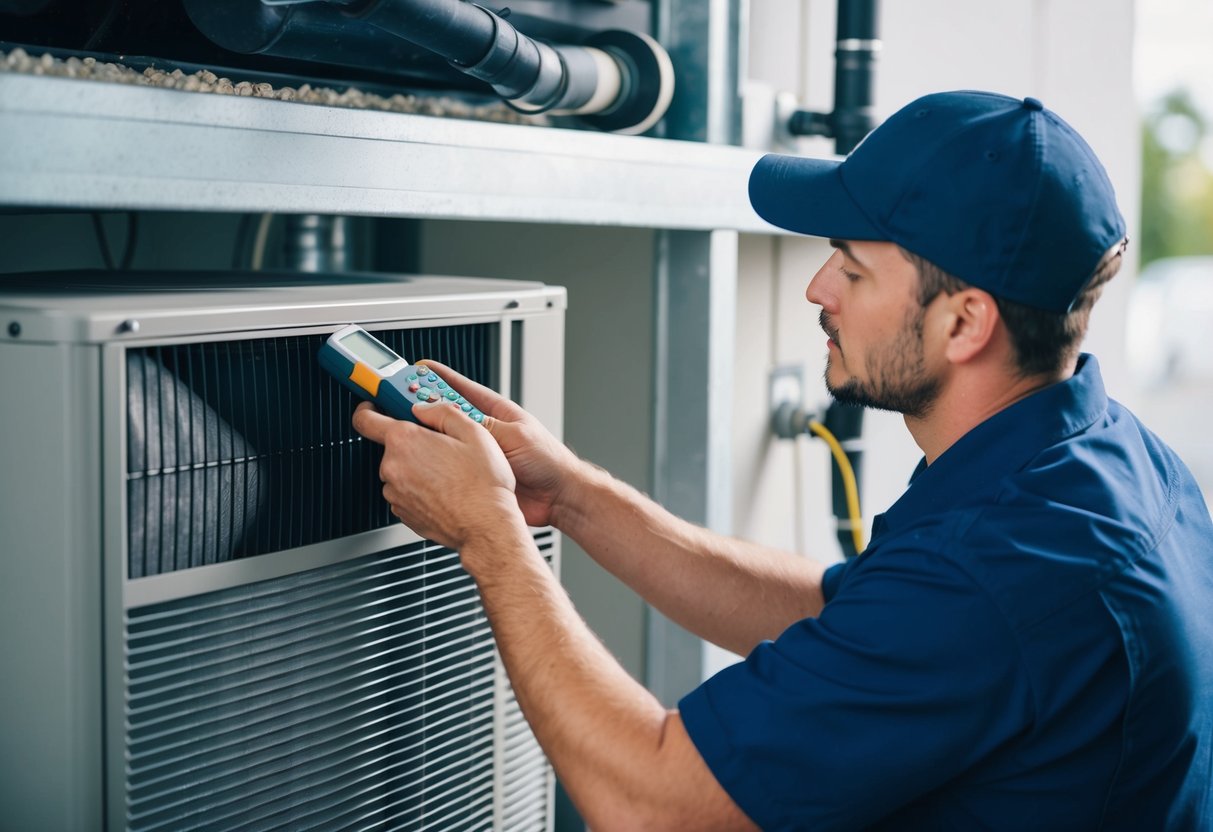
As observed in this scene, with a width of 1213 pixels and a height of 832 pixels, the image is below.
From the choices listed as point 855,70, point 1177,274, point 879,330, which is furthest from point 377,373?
point 1177,274

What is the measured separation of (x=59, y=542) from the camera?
0.63 metres

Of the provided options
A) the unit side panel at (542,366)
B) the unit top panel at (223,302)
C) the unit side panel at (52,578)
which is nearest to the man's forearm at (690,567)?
the unit side panel at (542,366)

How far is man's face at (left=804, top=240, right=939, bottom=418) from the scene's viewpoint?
2.87 feet

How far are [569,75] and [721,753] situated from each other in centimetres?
58

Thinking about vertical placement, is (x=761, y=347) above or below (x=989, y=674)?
above

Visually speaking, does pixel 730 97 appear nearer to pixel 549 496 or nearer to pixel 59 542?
pixel 549 496

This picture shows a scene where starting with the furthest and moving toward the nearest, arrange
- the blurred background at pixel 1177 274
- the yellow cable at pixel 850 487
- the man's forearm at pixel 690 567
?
the blurred background at pixel 1177 274 < the yellow cable at pixel 850 487 < the man's forearm at pixel 690 567

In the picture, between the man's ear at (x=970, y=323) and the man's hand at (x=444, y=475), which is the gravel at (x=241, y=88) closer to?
the man's hand at (x=444, y=475)

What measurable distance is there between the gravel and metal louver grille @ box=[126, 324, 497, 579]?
155 mm

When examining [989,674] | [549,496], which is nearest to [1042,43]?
[549,496]

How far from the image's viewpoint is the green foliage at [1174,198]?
13789mm

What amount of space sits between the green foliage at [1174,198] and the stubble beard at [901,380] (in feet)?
46.0

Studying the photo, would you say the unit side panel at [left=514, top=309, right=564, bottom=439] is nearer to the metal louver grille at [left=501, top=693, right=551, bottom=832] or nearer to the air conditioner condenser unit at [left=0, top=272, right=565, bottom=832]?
the air conditioner condenser unit at [left=0, top=272, right=565, bottom=832]

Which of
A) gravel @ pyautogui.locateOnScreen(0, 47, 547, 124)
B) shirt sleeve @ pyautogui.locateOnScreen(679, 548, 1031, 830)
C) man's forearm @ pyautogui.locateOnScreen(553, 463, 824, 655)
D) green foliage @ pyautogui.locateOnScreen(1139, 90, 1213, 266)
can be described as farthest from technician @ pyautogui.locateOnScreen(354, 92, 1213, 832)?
green foliage @ pyautogui.locateOnScreen(1139, 90, 1213, 266)
